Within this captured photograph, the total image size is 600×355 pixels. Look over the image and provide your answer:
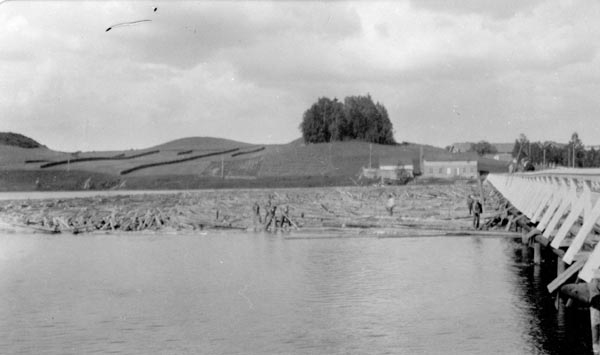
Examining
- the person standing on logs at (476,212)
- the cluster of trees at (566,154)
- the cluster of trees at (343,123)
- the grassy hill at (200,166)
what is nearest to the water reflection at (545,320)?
the person standing on logs at (476,212)

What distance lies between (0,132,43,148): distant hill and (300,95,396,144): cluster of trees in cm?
7306

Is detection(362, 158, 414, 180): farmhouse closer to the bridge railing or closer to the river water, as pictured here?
the bridge railing

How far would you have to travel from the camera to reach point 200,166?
164 metres

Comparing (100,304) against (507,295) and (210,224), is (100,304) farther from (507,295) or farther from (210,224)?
(210,224)

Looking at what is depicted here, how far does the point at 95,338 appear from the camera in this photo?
1744 cm

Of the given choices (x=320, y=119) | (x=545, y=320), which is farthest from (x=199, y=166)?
(x=545, y=320)

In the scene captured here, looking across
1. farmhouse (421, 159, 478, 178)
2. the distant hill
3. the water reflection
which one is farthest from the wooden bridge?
the distant hill

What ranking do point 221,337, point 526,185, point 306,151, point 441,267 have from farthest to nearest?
point 306,151, point 526,185, point 441,267, point 221,337

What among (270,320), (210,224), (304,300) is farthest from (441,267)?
(210,224)

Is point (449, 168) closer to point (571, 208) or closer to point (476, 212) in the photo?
point (476, 212)

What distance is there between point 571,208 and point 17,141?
7582 inches

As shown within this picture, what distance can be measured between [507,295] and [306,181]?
117 m

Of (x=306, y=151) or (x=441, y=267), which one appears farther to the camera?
(x=306, y=151)

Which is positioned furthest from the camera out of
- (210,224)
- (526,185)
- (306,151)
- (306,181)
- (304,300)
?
(306,151)
